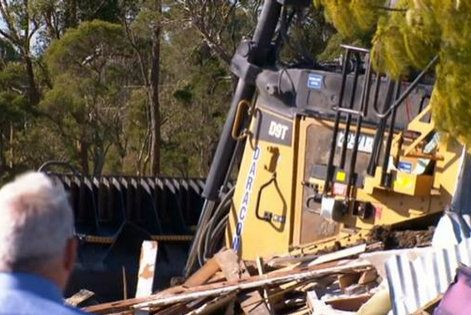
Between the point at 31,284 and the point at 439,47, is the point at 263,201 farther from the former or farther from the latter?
the point at 31,284

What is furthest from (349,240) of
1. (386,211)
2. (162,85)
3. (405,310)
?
(162,85)

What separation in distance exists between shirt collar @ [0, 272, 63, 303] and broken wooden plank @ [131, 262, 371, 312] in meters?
6.55

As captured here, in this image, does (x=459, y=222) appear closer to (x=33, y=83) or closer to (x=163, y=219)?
(x=163, y=219)

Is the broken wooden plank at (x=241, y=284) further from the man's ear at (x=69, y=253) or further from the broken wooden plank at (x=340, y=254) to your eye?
the man's ear at (x=69, y=253)

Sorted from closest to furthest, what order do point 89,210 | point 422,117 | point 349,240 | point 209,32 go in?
1. point 422,117
2. point 349,240
3. point 89,210
4. point 209,32

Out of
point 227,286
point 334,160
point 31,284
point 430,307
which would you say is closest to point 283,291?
point 227,286

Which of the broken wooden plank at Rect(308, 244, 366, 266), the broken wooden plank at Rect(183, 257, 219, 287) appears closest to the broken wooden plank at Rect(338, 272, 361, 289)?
the broken wooden plank at Rect(308, 244, 366, 266)

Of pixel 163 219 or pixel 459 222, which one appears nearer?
pixel 459 222

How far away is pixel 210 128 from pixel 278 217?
954 inches

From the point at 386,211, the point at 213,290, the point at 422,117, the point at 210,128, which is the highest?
the point at 422,117

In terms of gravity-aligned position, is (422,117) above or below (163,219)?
above

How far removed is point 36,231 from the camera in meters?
3.03

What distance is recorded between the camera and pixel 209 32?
111 feet

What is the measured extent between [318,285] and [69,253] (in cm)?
673
